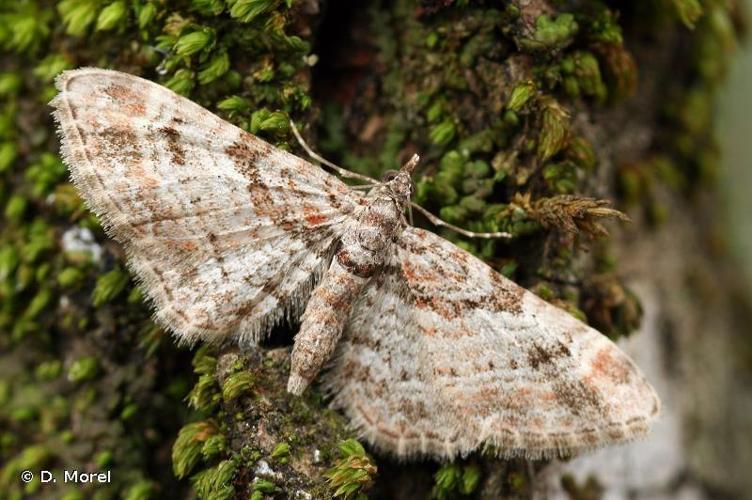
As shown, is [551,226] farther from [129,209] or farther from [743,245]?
[743,245]

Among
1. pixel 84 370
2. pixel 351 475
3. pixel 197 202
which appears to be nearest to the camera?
pixel 351 475

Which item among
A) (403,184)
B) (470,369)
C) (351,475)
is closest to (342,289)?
(403,184)

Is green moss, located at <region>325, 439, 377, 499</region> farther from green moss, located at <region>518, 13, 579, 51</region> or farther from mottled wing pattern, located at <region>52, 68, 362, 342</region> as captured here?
green moss, located at <region>518, 13, 579, 51</region>

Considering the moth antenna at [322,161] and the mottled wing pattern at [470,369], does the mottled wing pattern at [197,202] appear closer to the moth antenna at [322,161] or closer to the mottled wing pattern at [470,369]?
the moth antenna at [322,161]

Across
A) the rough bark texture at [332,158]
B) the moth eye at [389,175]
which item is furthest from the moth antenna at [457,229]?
the moth eye at [389,175]

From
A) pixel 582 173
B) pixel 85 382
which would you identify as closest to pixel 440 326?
pixel 582 173

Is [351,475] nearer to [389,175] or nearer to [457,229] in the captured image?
[457,229]

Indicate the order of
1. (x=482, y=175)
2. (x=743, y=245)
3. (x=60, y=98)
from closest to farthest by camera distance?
(x=60, y=98)
(x=482, y=175)
(x=743, y=245)
